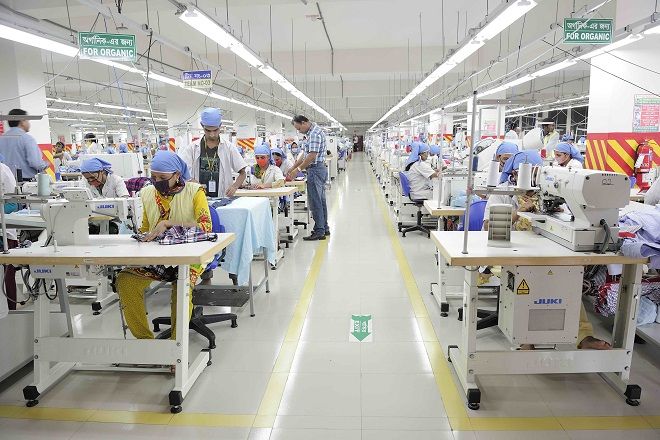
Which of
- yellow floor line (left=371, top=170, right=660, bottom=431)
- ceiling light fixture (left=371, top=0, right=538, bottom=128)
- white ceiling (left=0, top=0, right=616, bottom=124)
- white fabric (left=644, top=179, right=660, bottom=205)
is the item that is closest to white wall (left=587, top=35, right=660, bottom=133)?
white ceiling (left=0, top=0, right=616, bottom=124)

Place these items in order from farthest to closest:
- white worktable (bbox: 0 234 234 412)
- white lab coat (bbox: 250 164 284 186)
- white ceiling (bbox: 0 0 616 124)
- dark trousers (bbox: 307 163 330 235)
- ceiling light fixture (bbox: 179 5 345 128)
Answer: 1. white ceiling (bbox: 0 0 616 124)
2. dark trousers (bbox: 307 163 330 235)
3. white lab coat (bbox: 250 164 284 186)
4. ceiling light fixture (bbox: 179 5 345 128)
5. white worktable (bbox: 0 234 234 412)

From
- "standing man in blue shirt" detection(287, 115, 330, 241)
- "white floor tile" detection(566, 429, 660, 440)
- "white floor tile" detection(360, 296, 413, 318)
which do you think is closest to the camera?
"white floor tile" detection(566, 429, 660, 440)

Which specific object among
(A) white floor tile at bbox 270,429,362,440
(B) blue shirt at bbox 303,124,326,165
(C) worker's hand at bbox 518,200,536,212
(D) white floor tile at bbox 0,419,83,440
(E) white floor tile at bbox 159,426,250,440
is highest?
(B) blue shirt at bbox 303,124,326,165

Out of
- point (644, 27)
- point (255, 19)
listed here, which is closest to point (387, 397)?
point (644, 27)

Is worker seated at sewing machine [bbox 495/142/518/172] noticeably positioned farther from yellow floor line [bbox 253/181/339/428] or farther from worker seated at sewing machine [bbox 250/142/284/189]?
worker seated at sewing machine [bbox 250/142/284/189]

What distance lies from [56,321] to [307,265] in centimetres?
319

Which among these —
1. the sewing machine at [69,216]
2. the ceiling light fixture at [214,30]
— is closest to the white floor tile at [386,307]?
the sewing machine at [69,216]

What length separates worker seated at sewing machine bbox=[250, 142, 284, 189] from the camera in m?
6.78

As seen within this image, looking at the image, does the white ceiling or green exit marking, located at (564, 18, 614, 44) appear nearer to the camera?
green exit marking, located at (564, 18, 614, 44)

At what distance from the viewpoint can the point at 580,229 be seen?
108 inches

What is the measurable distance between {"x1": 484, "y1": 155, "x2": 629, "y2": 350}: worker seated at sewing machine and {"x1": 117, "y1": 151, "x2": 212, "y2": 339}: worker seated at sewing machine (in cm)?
239

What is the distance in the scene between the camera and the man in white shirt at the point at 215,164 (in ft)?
15.9

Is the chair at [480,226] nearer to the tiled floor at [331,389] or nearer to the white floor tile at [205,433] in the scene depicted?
the tiled floor at [331,389]

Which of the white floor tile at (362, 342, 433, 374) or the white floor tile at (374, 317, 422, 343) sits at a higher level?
the white floor tile at (374, 317, 422, 343)
